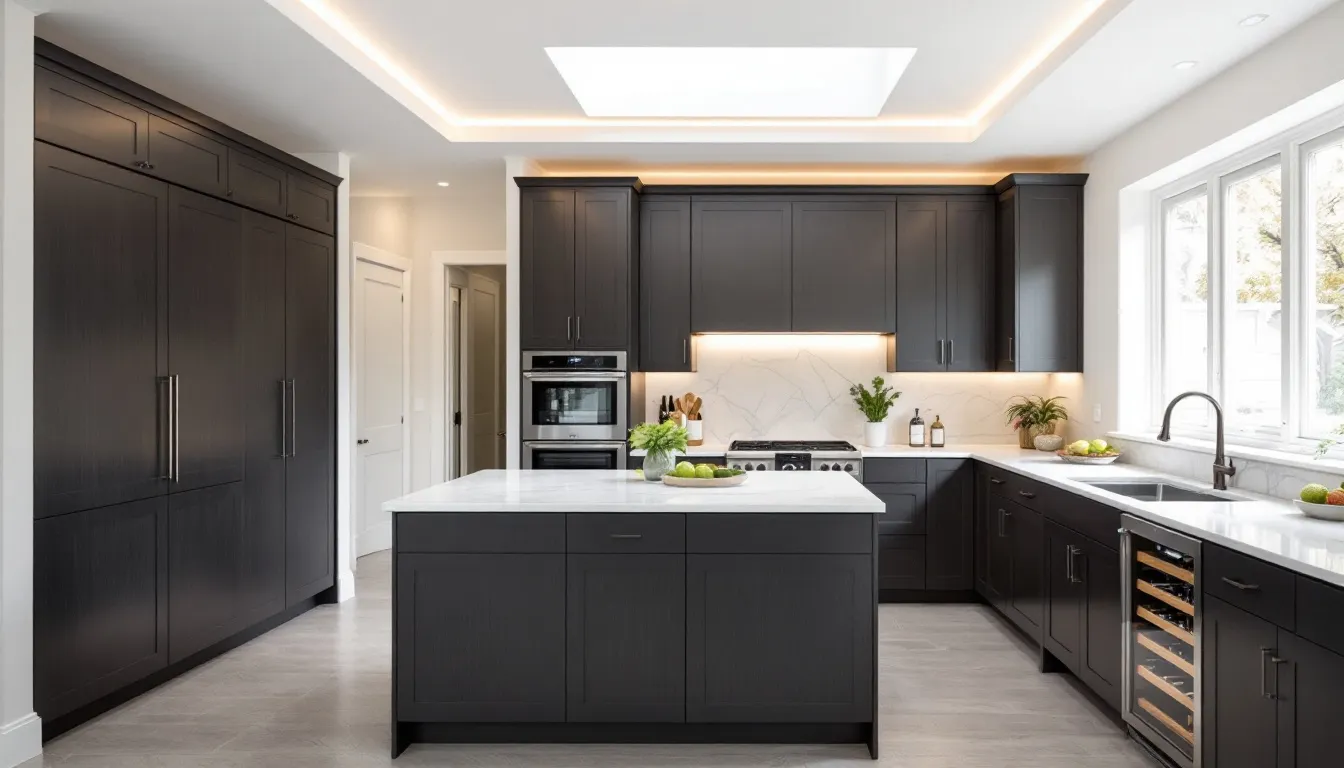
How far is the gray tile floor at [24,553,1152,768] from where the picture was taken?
9.89 ft

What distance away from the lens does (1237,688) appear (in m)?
2.43

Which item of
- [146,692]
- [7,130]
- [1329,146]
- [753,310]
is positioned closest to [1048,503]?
[1329,146]

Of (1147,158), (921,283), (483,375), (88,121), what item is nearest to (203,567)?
(88,121)

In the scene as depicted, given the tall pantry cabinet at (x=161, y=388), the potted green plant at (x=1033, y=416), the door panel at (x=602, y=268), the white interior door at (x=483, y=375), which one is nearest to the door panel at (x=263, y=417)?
the tall pantry cabinet at (x=161, y=388)

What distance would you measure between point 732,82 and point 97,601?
155 inches

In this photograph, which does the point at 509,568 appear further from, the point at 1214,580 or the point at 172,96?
the point at 172,96

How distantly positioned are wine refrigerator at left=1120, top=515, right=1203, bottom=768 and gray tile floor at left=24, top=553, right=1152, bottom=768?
20cm

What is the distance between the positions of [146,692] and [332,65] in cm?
285

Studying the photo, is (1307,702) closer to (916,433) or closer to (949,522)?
(949,522)

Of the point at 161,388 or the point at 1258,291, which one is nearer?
the point at 161,388

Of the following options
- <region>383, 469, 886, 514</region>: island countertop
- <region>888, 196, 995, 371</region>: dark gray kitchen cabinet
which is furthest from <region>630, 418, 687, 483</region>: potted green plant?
<region>888, 196, 995, 371</region>: dark gray kitchen cabinet

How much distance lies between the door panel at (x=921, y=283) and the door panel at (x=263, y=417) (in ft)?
12.1

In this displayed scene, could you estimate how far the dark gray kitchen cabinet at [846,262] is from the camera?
5.45 meters

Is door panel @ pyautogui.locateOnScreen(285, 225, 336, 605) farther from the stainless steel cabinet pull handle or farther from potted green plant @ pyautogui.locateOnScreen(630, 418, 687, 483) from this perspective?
the stainless steel cabinet pull handle
